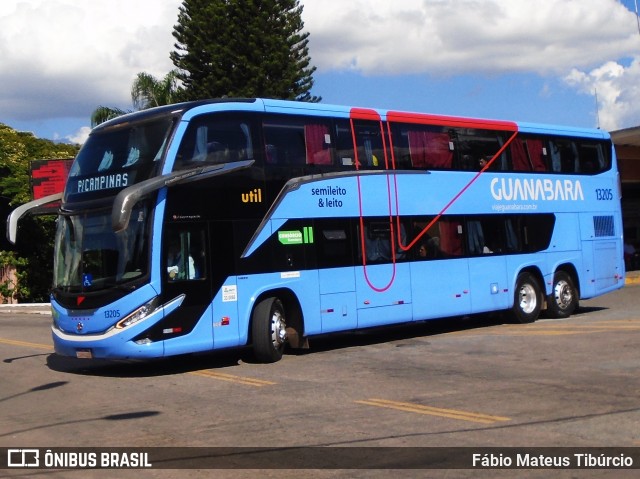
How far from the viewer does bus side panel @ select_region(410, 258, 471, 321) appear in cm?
1748

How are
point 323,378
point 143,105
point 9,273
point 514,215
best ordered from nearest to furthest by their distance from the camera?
point 323,378 → point 514,215 → point 9,273 → point 143,105

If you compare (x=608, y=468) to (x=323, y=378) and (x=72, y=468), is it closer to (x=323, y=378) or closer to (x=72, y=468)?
(x=72, y=468)

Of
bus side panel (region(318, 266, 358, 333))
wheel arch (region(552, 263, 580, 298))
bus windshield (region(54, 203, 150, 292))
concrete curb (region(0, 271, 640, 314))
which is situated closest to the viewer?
bus windshield (region(54, 203, 150, 292))

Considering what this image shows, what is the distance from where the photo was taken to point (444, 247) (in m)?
18.2

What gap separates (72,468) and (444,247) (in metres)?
11.4

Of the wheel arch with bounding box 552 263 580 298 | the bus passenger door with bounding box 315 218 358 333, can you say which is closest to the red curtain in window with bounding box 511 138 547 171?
the wheel arch with bounding box 552 263 580 298

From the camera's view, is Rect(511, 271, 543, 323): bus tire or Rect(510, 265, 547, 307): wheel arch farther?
Rect(510, 265, 547, 307): wheel arch

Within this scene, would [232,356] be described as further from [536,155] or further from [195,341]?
[536,155]

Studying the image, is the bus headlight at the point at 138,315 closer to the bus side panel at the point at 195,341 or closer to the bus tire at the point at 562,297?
the bus side panel at the point at 195,341

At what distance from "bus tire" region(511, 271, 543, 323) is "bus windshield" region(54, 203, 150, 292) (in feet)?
31.3

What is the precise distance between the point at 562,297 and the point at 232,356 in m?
8.71

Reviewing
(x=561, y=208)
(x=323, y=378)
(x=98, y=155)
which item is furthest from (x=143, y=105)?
(x=323, y=378)

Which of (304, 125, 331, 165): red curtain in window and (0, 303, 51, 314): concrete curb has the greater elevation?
(304, 125, 331, 165): red curtain in window

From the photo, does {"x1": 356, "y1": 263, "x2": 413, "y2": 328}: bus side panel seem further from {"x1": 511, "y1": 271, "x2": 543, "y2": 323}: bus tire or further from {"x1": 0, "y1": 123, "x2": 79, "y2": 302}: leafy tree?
{"x1": 0, "y1": 123, "x2": 79, "y2": 302}: leafy tree
